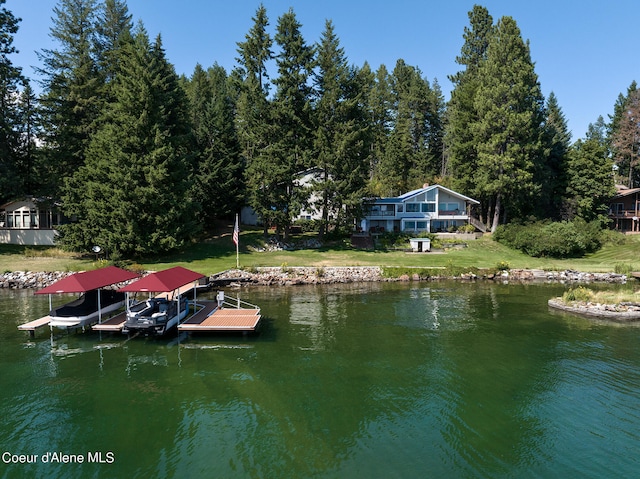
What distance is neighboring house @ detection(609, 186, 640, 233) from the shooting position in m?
64.4

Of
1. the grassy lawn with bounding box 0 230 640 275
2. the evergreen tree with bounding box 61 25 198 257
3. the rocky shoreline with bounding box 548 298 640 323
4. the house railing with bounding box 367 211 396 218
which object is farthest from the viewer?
the house railing with bounding box 367 211 396 218

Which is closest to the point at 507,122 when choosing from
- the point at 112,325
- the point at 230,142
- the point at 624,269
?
the point at 624,269

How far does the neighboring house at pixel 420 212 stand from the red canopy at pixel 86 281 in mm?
40678

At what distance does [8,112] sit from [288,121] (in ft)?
109

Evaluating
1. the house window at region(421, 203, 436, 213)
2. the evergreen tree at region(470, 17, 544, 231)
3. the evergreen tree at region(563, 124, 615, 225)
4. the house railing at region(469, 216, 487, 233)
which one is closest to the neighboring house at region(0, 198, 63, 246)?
A: the house window at region(421, 203, 436, 213)

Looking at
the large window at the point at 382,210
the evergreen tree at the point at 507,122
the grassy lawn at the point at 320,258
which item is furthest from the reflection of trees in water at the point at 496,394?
the large window at the point at 382,210

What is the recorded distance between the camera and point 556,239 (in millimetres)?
46781

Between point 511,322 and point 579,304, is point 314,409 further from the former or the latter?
point 579,304

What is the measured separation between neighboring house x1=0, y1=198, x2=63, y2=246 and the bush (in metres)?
57.3

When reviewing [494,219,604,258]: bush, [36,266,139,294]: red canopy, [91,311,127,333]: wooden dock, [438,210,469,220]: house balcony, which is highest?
[438,210,469,220]: house balcony

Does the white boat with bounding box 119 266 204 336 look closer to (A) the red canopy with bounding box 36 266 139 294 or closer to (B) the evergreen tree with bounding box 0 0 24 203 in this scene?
(A) the red canopy with bounding box 36 266 139 294

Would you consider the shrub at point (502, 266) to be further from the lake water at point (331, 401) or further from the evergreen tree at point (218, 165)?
the evergreen tree at point (218, 165)

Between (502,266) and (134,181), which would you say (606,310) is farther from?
(134,181)

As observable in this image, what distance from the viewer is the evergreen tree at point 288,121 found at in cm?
5009
